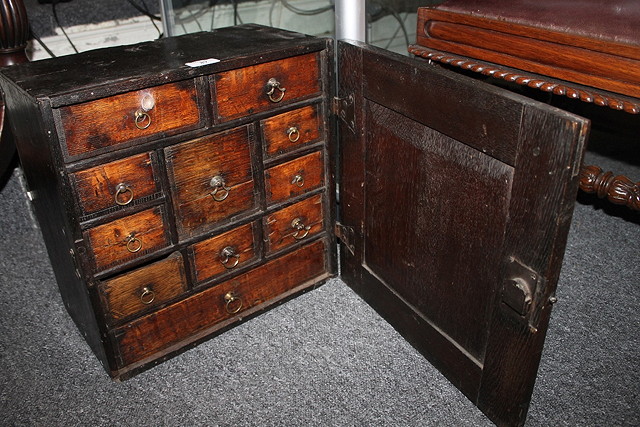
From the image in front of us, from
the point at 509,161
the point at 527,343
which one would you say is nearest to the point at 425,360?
the point at 527,343

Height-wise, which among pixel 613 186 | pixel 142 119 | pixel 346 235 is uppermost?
pixel 142 119

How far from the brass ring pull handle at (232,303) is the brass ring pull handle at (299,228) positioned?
0.19m

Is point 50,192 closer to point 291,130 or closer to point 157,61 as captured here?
point 157,61

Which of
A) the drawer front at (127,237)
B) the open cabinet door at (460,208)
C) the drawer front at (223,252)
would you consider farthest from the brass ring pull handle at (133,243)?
the open cabinet door at (460,208)

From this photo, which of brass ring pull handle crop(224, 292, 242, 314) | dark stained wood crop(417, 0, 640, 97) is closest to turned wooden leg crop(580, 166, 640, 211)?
dark stained wood crop(417, 0, 640, 97)

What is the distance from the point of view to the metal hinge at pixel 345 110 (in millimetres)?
1187

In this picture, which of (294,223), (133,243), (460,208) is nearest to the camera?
(460,208)

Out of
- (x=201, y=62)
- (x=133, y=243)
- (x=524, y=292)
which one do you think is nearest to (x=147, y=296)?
(x=133, y=243)

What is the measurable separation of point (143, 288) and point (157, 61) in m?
0.44

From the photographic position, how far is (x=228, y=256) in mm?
1228

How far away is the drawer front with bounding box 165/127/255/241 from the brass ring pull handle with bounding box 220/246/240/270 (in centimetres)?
7

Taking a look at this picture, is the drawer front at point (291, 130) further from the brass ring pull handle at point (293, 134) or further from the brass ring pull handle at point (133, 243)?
the brass ring pull handle at point (133, 243)

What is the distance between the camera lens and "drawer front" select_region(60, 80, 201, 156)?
95 centimetres

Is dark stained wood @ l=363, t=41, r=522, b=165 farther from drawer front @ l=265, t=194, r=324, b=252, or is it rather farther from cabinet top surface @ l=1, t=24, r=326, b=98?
drawer front @ l=265, t=194, r=324, b=252
